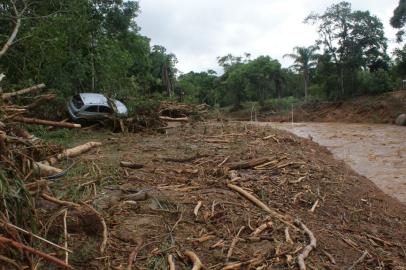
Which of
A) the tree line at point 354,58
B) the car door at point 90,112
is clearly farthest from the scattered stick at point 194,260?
the tree line at point 354,58

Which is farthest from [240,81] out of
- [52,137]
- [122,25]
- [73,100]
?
[52,137]

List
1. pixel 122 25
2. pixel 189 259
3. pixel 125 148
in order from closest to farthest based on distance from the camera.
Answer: pixel 189 259 < pixel 125 148 < pixel 122 25

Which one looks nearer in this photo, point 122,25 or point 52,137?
point 52,137

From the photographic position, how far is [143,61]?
31.8 m

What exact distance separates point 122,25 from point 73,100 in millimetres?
10481

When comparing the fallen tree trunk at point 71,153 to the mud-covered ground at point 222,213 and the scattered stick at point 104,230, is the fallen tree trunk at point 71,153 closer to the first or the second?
the mud-covered ground at point 222,213

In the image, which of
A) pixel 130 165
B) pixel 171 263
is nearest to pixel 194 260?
pixel 171 263

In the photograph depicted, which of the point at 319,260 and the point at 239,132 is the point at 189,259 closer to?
the point at 319,260

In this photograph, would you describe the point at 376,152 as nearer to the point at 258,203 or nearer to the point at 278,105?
the point at 258,203

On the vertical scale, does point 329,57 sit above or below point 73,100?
above

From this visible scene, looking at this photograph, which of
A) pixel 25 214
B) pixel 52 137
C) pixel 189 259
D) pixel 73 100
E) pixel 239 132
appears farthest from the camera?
pixel 73 100

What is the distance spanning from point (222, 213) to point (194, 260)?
4.66ft

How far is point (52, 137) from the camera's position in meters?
12.2

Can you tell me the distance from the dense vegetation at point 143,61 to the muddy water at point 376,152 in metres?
6.19
